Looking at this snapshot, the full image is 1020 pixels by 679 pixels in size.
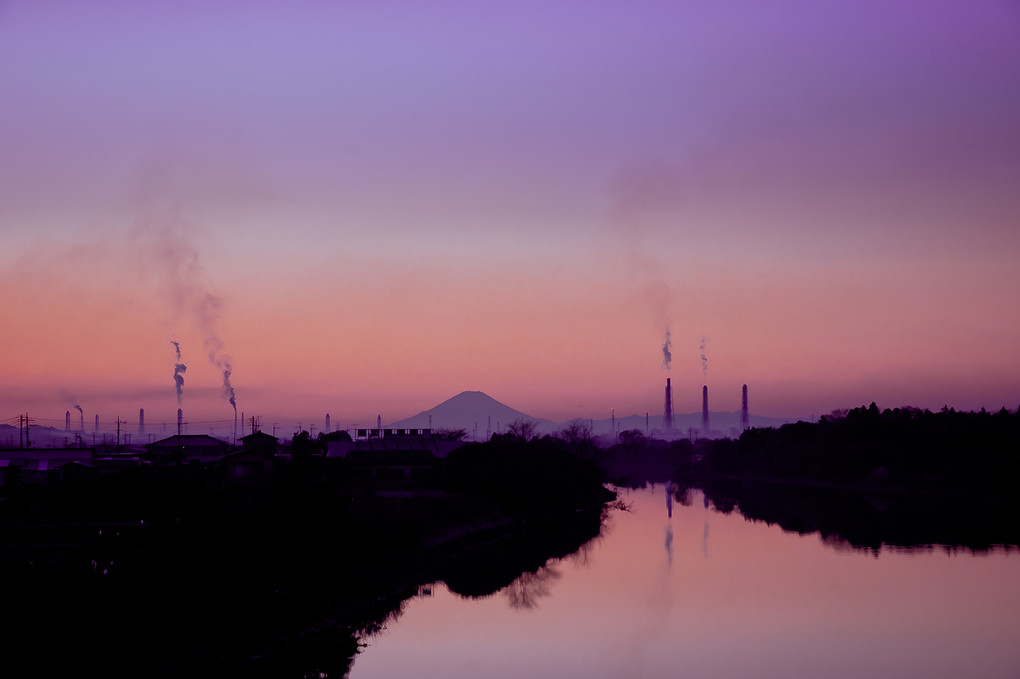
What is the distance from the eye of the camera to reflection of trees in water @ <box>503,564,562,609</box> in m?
22.9

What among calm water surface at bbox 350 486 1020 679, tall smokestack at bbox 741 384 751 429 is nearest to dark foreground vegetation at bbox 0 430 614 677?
calm water surface at bbox 350 486 1020 679

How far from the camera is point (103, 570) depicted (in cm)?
1510

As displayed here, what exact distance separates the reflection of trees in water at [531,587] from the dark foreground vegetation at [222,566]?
0.43 m

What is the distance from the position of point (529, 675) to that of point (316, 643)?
156 inches

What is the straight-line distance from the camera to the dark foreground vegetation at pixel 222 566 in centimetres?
1414

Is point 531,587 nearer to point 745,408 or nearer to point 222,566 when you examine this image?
point 222,566

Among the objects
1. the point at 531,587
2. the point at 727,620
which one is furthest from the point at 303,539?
the point at 727,620

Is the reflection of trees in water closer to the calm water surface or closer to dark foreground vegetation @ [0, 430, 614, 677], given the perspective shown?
the calm water surface

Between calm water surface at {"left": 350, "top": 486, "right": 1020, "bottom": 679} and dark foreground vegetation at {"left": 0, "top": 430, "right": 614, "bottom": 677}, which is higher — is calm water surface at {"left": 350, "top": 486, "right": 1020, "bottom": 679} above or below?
below

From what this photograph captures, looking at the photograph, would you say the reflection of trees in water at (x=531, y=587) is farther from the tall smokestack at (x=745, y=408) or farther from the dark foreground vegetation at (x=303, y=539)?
the tall smokestack at (x=745, y=408)

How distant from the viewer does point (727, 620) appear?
20.5 m

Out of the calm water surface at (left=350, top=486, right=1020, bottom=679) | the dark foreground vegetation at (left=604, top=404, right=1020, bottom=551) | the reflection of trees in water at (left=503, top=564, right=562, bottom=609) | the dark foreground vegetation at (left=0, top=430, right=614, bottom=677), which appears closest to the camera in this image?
the dark foreground vegetation at (left=0, top=430, right=614, bottom=677)

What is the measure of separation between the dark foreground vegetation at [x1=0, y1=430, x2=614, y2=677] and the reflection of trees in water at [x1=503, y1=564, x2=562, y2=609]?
1.41 ft

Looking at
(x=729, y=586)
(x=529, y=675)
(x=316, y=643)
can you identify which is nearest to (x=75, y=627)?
(x=316, y=643)
